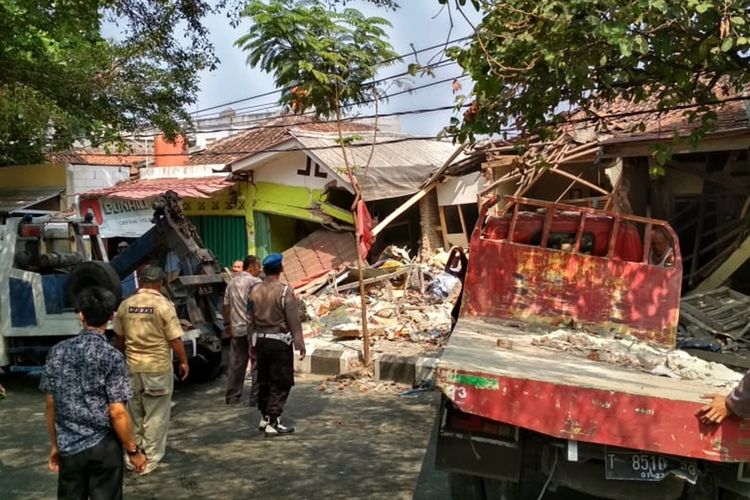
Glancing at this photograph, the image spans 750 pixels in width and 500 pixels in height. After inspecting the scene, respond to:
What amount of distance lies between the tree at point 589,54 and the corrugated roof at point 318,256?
1046 centimetres

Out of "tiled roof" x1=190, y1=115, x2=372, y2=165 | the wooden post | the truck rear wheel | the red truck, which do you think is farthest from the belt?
"tiled roof" x1=190, y1=115, x2=372, y2=165

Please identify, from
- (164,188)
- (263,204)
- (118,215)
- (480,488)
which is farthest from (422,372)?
(118,215)

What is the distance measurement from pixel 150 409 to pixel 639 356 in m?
3.74

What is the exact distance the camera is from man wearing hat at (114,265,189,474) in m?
5.58

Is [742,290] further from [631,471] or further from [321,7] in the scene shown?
[631,471]

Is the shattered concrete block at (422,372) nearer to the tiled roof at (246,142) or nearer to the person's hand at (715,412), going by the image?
the person's hand at (715,412)

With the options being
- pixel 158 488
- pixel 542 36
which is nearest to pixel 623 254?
pixel 542 36

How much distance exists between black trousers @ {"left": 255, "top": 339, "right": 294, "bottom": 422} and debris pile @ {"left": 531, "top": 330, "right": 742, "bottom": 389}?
2.31 meters

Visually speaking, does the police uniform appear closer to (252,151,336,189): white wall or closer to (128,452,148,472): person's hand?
(128,452,148,472): person's hand

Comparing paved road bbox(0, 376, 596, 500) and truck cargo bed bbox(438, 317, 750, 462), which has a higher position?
truck cargo bed bbox(438, 317, 750, 462)

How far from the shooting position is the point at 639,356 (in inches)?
198

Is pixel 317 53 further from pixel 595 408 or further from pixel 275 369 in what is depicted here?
pixel 595 408

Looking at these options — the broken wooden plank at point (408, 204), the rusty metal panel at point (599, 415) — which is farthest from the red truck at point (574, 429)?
the broken wooden plank at point (408, 204)

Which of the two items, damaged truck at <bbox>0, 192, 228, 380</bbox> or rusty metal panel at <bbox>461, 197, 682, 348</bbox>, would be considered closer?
rusty metal panel at <bbox>461, 197, 682, 348</bbox>
